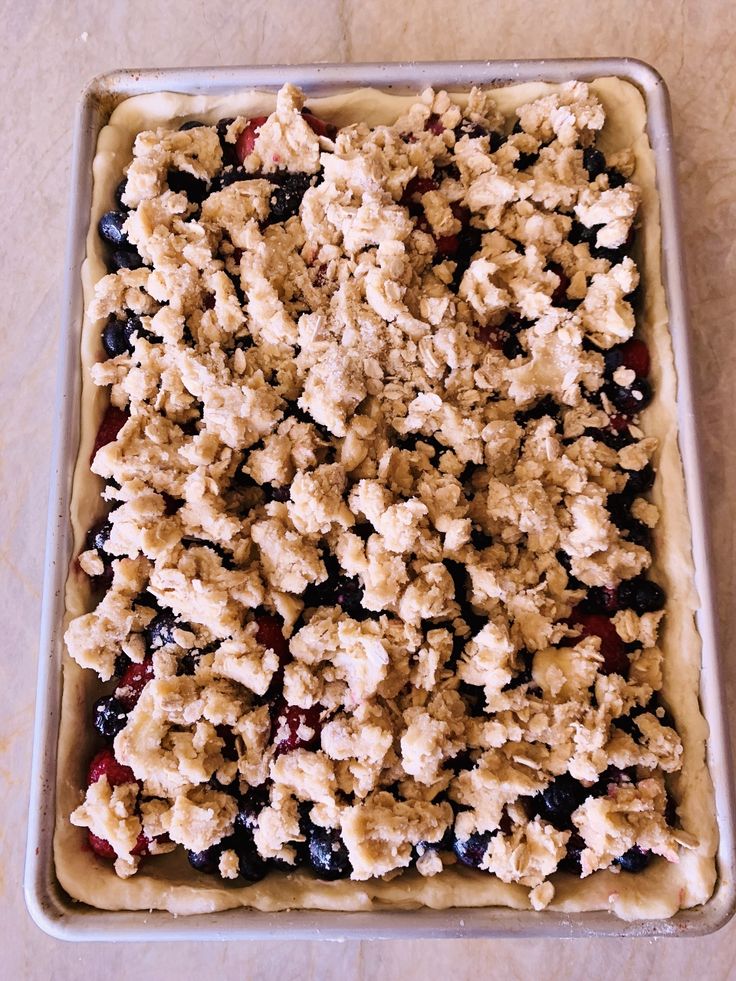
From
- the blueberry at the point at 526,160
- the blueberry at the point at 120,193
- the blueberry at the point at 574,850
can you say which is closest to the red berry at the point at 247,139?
the blueberry at the point at 120,193

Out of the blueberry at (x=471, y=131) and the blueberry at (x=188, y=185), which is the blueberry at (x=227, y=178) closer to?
the blueberry at (x=188, y=185)

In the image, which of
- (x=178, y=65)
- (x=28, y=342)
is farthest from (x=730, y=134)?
(x=28, y=342)

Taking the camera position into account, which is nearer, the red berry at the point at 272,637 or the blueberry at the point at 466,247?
the red berry at the point at 272,637

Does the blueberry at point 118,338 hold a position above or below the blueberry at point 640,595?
above

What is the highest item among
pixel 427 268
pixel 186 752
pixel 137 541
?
pixel 427 268

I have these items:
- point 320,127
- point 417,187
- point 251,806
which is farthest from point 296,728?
point 320,127

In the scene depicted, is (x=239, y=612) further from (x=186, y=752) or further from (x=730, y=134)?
(x=730, y=134)

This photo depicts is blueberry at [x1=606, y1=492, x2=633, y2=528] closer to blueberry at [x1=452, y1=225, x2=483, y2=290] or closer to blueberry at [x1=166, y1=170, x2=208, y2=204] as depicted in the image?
blueberry at [x1=452, y1=225, x2=483, y2=290]
